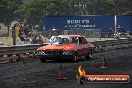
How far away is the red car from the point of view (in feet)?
71.1

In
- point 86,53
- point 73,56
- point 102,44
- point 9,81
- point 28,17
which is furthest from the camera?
point 28,17

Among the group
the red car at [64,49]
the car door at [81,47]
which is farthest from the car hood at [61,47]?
the car door at [81,47]

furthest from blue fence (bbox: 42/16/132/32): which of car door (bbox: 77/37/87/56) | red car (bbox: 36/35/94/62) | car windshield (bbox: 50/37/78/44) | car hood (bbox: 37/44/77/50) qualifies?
car hood (bbox: 37/44/77/50)

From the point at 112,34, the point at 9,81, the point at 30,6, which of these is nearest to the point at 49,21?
the point at 112,34

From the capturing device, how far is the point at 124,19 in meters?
66.6

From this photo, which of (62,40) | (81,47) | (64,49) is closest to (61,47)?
(64,49)

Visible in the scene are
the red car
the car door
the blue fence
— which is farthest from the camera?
the blue fence

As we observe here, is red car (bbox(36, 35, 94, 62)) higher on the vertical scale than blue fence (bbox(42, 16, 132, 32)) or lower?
lower

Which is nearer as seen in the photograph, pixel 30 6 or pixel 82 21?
pixel 82 21

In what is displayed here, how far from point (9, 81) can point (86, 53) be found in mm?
11001

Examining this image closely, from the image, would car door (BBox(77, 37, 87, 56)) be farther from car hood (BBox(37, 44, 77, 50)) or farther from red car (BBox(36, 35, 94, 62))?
car hood (BBox(37, 44, 77, 50))

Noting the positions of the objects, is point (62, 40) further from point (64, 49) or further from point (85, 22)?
point (85, 22)

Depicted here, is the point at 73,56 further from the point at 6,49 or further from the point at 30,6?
the point at 30,6

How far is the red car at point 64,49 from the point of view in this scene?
21.7 metres
